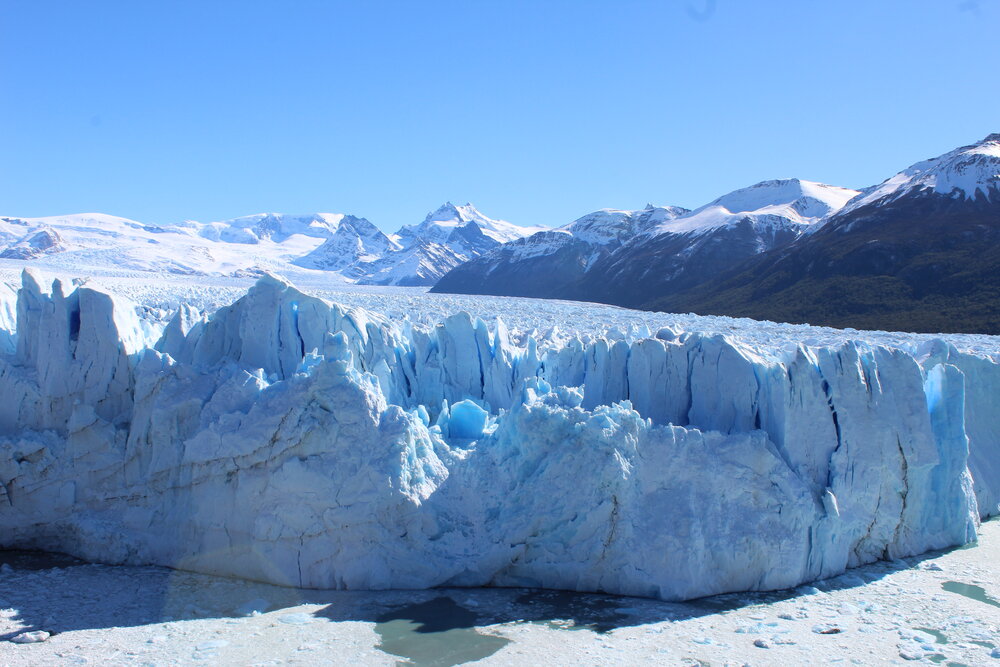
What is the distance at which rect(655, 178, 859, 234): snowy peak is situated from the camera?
237 feet

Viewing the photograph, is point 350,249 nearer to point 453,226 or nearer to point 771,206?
point 453,226

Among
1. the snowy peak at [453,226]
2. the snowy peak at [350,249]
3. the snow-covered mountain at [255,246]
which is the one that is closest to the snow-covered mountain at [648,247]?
the snow-covered mountain at [255,246]

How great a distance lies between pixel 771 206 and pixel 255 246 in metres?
105

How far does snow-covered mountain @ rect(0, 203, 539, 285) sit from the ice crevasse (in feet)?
119

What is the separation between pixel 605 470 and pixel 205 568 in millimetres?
5177

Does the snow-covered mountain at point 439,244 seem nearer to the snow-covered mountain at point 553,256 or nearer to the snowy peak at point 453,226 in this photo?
the snowy peak at point 453,226

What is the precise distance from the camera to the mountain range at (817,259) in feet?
124

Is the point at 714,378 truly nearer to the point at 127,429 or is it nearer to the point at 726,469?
the point at 726,469

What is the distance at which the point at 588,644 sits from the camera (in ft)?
25.4

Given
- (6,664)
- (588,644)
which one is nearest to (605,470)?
(588,644)

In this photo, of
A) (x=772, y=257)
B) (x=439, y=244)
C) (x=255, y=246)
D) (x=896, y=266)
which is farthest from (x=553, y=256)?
(x=255, y=246)

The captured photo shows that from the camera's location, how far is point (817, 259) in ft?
159

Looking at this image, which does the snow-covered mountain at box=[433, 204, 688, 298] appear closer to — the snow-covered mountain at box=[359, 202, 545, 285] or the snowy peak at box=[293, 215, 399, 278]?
the snow-covered mountain at box=[359, 202, 545, 285]

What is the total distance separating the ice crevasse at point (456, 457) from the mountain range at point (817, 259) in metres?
24.3
